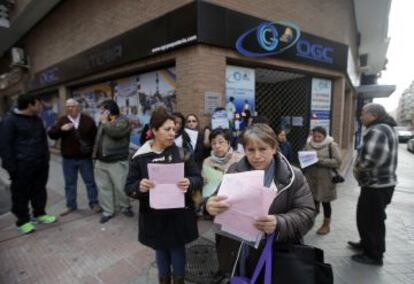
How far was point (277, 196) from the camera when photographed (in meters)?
1.38

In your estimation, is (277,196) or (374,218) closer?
(277,196)

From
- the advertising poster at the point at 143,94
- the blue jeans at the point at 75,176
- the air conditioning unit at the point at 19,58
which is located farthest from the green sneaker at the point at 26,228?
the air conditioning unit at the point at 19,58

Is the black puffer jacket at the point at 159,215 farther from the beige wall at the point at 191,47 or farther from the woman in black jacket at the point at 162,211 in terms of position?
the beige wall at the point at 191,47

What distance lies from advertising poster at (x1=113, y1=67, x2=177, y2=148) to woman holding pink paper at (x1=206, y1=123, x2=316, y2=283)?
343cm

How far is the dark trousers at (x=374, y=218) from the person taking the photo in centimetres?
275

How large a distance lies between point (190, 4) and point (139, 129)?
325 centimetres

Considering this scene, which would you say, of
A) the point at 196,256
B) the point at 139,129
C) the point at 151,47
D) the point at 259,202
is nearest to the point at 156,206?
the point at 259,202

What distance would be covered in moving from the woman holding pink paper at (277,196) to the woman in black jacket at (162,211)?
22.8 inches

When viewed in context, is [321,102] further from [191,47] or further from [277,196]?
[277,196]

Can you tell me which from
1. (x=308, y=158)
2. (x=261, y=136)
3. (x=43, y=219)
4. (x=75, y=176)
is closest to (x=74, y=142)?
(x=75, y=176)

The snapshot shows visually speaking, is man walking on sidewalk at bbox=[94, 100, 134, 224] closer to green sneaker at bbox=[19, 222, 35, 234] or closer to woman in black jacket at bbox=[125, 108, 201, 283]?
green sneaker at bbox=[19, 222, 35, 234]

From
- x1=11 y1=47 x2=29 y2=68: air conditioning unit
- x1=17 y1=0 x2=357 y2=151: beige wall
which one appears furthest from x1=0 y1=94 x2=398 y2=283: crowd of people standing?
x1=11 y1=47 x2=29 y2=68: air conditioning unit

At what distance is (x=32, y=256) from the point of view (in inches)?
117

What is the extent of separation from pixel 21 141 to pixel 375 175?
4.52 metres
